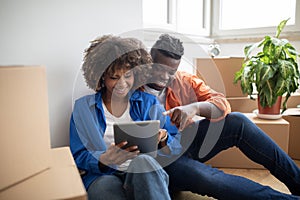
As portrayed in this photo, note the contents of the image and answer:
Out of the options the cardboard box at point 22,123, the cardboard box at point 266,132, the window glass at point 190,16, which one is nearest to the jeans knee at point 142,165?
the cardboard box at point 22,123

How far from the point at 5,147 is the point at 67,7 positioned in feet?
Result: 2.07

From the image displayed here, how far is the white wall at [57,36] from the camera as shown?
832 mm

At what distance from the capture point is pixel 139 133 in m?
0.81

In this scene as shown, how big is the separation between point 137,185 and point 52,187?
29 cm

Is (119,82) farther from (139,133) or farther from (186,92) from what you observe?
(186,92)

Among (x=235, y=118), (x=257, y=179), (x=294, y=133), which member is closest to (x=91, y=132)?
(x=235, y=118)

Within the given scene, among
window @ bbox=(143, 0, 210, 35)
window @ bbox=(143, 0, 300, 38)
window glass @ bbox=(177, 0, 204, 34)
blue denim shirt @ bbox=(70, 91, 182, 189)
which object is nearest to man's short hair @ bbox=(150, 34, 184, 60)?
blue denim shirt @ bbox=(70, 91, 182, 189)

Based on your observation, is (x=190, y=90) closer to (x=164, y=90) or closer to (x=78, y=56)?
(x=164, y=90)

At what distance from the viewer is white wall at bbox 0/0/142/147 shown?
2.73 ft

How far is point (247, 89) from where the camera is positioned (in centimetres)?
153

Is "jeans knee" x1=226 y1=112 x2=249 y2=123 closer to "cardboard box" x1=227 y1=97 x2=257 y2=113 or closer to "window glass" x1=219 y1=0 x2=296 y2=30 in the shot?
"cardboard box" x1=227 y1=97 x2=257 y2=113

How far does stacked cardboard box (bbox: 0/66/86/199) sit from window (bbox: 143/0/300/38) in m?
1.34

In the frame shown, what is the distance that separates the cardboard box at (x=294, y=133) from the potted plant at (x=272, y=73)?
0.48 feet

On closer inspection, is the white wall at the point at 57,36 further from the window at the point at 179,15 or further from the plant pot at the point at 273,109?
the plant pot at the point at 273,109
